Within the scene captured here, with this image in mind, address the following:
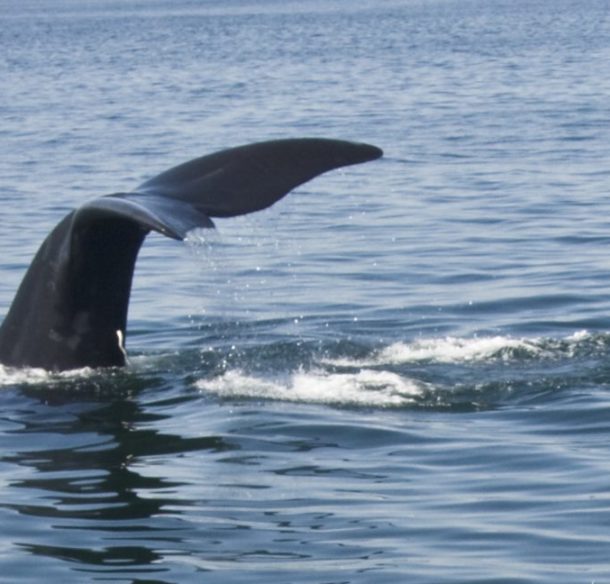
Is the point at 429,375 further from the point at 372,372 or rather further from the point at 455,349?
the point at 455,349

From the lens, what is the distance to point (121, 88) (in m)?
40.4

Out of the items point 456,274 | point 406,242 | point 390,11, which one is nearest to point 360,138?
point 406,242

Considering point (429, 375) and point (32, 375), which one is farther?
point (429, 375)

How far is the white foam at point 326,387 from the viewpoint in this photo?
975 cm

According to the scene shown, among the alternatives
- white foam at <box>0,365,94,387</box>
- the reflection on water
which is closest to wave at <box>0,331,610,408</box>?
white foam at <box>0,365,94,387</box>

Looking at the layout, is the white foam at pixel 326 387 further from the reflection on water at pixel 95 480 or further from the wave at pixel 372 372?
the reflection on water at pixel 95 480

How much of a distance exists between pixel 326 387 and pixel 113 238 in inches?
69.0

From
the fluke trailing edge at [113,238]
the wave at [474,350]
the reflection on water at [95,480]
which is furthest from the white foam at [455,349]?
the fluke trailing edge at [113,238]

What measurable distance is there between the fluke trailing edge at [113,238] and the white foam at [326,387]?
33.6 inches

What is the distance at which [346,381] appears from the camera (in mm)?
10156

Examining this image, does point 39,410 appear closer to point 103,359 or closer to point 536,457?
point 103,359

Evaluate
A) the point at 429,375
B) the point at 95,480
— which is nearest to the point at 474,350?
the point at 429,375

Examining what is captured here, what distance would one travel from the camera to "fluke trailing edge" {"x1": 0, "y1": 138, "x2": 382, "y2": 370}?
8.48 meters

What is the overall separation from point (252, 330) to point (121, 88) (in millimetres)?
28650
